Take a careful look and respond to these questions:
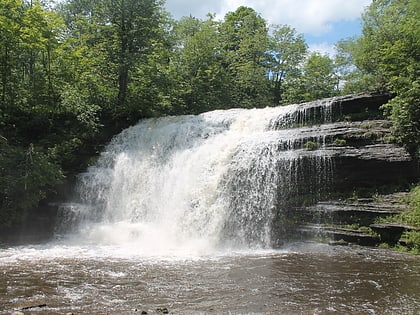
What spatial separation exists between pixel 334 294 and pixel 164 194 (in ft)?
31.1

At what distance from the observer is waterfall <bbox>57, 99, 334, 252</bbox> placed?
13547 millimetres

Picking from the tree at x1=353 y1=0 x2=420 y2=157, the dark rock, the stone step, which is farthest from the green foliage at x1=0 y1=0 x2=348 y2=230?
the dark rock

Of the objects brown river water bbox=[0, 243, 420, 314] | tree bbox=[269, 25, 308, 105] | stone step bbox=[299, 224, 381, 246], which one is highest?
tree bbox=[269, 25, 308, 105]

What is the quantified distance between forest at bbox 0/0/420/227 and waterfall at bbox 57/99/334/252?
7.10 feet

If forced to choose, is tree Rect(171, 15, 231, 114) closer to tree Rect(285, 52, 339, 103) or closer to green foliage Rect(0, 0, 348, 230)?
green foliage Rect(0, 0, 348, 230)

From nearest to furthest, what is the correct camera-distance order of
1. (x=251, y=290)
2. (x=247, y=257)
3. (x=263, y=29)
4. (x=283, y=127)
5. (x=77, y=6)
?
(x=251, y=290) → (x=247, y=257) → (x=283, y=127) → (x=77, y=6) → (x=263, y=29)

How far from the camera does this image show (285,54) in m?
38.1

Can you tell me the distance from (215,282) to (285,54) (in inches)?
1311

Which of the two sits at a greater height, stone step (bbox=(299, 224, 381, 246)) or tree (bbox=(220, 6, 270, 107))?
tree (bbox=(220, 6, 270, 107))

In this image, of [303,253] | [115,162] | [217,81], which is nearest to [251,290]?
[303,253]

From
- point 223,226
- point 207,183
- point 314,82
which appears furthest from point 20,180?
point 314,82

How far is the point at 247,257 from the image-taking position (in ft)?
36.5

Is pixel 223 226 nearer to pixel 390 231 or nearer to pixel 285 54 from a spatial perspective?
pixel 390 231

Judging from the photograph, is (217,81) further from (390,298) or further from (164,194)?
(390,298)
